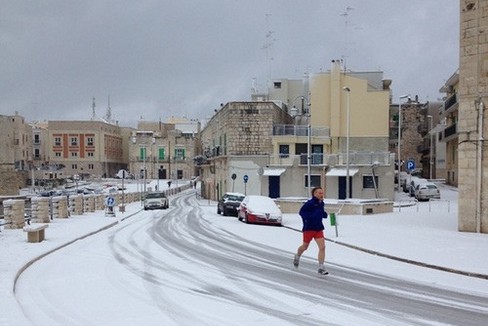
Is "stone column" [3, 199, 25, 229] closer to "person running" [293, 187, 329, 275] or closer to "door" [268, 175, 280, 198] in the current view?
"person running" [293, 187, 329, 275]

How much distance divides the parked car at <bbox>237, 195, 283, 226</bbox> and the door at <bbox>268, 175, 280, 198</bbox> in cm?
2020

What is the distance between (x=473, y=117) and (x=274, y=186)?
100 feet

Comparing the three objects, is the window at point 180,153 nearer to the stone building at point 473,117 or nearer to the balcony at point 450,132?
the balcony at point 450,132

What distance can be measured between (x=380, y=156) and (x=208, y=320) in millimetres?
40708

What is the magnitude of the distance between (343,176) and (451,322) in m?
39.0

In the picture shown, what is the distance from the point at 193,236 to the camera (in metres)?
20.3

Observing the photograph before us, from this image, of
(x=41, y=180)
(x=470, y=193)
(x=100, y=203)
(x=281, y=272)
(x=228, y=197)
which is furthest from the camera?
(x=41, y=180)

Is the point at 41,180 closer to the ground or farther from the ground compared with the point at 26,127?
closer to the ground

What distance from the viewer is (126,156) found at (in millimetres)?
130375

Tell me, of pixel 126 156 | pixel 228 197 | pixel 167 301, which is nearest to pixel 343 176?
pixel 228 197

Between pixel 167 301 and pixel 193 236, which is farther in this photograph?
pixel 193 236

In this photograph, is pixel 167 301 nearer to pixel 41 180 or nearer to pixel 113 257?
pixel 113 257

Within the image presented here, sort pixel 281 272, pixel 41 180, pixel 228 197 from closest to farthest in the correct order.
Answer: pixel 281 272
pixel 228 197
pixel 41 180

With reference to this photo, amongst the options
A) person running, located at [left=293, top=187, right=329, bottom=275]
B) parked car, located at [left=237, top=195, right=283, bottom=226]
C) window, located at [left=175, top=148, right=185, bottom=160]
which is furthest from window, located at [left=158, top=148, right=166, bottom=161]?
person running, located at [left=293, top=187, right=329, bottom=275]
